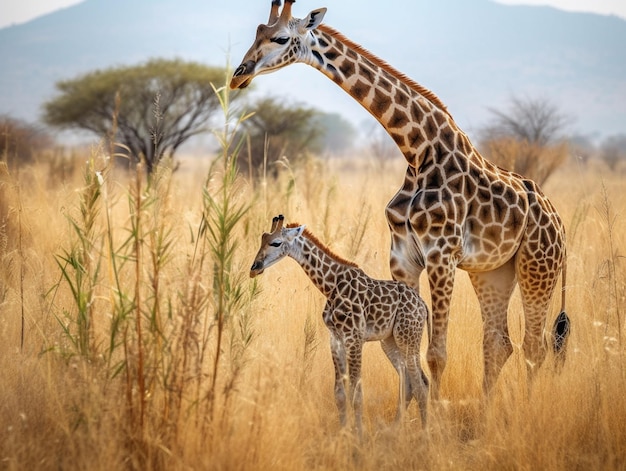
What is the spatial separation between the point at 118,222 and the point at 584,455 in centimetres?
669

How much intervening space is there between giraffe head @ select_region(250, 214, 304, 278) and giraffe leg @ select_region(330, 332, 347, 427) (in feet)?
2.01

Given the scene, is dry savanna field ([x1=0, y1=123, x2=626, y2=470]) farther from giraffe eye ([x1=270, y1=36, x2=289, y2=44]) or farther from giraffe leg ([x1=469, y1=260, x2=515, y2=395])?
giraffe eye ([x1=270, y1=36, x2=289, y2=44])

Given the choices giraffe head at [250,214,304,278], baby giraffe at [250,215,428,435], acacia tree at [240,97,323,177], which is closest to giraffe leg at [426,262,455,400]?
baby giraffe at [250,215,428,435]

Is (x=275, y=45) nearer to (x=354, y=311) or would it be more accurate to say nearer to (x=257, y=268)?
(x=257, y=268)

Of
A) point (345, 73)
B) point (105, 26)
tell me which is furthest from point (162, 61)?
point (105, 26)

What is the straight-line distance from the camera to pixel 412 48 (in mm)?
158125

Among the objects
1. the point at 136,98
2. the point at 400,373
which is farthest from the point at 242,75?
the point at 136,98

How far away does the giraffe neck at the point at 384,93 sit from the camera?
16.0 feet

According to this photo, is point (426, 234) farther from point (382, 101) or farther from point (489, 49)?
point (489, 49)

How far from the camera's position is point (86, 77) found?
59.8 ft

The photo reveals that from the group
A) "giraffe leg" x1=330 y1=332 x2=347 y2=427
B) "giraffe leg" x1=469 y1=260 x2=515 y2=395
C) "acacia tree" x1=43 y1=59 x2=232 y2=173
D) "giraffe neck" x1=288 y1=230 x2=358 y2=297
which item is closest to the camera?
"giraffe leg" x1=330 y1=332 x2=347 y2=427

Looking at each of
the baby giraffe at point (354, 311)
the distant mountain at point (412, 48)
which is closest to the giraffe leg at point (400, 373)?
the baby giraffe at point (354, 311)

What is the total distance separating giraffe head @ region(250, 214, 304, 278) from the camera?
458cm

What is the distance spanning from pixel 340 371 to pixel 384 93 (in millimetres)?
1821
